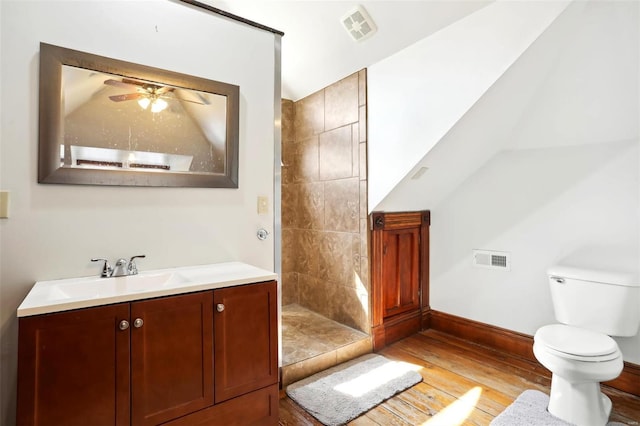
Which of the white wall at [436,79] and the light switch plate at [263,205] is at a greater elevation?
the white wall at [436,79]

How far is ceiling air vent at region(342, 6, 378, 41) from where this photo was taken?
221 cm

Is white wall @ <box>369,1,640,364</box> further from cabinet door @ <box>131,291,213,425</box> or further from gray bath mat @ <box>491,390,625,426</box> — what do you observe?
cabinet door @ <box>131,291,213,425</box>

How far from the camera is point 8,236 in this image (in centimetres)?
143

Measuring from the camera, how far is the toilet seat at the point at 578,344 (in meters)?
1.66

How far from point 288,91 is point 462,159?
1798 mm

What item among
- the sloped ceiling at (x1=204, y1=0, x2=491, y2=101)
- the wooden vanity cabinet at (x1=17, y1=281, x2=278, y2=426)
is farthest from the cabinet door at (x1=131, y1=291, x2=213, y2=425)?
the sloped ceiling at (x1=204, y1=0, x2=491, y2=101)

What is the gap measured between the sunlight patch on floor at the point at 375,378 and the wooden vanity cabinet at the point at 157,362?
62cm

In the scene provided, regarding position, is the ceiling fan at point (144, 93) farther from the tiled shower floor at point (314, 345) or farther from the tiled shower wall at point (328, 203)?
the tiled shower floor at point (314, 345)

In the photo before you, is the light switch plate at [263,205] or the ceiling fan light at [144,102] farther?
the light switch plate at [263,205]

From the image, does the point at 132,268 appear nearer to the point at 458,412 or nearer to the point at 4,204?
the point at 4,204

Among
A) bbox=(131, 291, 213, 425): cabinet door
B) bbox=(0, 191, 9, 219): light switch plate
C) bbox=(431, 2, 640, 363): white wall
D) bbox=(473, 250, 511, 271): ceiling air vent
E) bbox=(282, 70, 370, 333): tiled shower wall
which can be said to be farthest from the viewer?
bbox=(282, 70, 370, 333): tiled shower wall

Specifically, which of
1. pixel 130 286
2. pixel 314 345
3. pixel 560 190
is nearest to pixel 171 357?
pixel 130 286

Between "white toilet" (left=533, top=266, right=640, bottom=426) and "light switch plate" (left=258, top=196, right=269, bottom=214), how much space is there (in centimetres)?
173

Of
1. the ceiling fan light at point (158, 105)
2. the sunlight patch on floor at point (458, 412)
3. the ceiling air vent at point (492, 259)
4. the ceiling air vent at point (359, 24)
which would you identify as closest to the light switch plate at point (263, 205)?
the ceiling fan light at point (158, 105)
